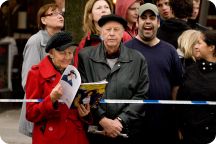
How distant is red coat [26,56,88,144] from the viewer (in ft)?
13.2

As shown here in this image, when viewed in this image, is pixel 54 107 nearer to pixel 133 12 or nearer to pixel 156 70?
pixel 156 70

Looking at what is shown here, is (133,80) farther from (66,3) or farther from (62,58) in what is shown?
(66,3)

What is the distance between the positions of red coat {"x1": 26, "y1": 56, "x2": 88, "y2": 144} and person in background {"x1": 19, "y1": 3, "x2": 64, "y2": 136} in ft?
2.73

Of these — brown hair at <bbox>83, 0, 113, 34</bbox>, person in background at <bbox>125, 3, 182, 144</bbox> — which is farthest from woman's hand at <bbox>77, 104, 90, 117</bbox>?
brown hair at <bbox>83, 0, 113, 34</bbox>

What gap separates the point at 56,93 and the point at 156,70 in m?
1.09

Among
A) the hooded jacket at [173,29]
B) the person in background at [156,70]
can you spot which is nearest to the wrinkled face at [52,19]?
the person in background at [156,70]

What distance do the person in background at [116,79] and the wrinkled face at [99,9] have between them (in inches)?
17.5

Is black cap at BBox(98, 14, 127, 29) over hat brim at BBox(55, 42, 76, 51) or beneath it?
over

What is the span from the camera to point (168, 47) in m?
4.65

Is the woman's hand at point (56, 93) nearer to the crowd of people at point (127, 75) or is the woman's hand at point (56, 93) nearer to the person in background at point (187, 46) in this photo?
the crowd of people at point (127, 75)

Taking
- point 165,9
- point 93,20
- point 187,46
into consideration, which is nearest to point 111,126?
point 93,20

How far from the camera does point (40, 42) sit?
16.4 feet

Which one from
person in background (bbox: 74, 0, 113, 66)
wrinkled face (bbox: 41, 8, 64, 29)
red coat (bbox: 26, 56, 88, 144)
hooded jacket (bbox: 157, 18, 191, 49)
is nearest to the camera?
red coat (bbox: 26, 56, 88, 144)

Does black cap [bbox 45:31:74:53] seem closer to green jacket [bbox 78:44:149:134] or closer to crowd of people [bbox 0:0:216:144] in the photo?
crowd of people [bbox 0:0:216:144]
